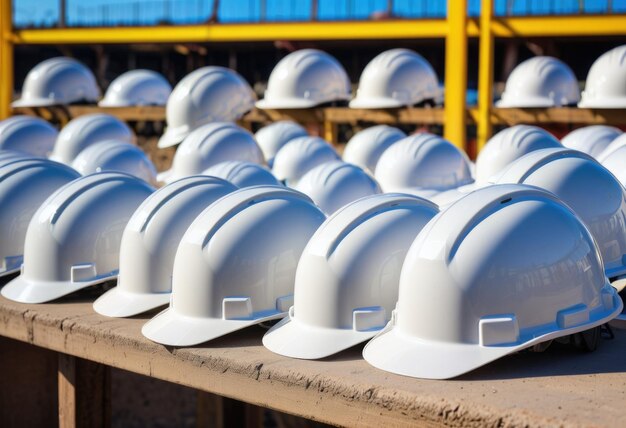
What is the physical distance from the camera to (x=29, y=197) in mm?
5340

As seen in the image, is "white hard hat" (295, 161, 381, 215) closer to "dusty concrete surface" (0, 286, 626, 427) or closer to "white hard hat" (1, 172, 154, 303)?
"white hard hat" (1, 172, 154, 303)

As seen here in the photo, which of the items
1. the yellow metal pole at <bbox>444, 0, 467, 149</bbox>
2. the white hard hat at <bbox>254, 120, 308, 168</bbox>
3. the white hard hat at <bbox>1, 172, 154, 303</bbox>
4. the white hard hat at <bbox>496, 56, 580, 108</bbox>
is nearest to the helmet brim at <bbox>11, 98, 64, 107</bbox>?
the white hard hat at <bbox>254, 120, 308, 168</bbox>

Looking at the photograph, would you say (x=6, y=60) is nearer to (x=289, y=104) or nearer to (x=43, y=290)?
(x=289, y=104)

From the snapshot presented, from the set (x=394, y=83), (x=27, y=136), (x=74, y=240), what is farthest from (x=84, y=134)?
(x=74, y=240)

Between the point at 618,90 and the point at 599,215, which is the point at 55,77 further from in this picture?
the point at 599,215

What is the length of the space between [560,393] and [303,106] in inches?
285

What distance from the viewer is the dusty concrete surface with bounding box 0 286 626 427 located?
109 inches

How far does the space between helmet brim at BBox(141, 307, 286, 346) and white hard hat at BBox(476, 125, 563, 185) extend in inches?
135

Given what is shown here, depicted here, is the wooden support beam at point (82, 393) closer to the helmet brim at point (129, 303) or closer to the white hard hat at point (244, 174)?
the helmet brim at point (129, 303)

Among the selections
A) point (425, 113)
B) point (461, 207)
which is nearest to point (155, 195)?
point (461, 207)

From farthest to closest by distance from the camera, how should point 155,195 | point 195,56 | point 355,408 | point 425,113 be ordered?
point 195,56
point 425,113
point 155,195
point 355,408

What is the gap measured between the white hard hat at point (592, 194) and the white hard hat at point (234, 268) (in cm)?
114

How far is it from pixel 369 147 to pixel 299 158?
119 centimetres

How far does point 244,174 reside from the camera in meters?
5.69
